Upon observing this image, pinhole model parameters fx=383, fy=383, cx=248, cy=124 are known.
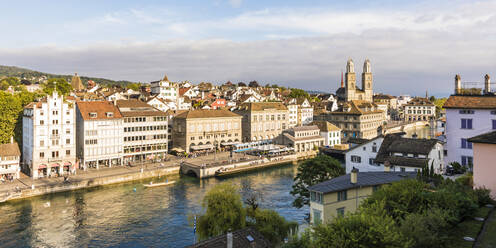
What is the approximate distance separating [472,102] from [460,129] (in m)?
2.67

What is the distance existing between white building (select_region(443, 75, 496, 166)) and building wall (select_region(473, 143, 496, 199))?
15024mm

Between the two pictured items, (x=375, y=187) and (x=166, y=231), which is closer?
(x=375, y=187)

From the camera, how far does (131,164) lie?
62.4m

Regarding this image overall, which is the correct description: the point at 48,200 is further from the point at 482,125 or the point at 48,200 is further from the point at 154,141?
the point at 482,125

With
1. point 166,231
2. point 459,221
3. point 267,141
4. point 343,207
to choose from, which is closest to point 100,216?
point 166,231

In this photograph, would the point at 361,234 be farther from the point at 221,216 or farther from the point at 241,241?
the point at 221,216

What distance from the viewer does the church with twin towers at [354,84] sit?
15425 cm

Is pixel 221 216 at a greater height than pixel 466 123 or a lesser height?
lesser

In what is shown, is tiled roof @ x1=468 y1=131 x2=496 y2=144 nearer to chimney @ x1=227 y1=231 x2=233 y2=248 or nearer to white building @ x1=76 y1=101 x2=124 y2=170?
chimney @ x1=227 y1=231 x2=233 y2=248

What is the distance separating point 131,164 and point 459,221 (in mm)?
53521

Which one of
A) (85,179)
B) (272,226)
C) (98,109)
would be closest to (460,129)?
(272,226)

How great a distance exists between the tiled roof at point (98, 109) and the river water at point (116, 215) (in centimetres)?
1400

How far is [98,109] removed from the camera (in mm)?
63094

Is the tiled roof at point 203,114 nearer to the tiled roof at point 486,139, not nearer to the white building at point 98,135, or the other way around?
the white building at point 98,135
